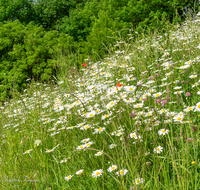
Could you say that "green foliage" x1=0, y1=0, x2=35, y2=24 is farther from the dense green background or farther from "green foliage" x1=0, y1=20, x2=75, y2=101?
the dense green background

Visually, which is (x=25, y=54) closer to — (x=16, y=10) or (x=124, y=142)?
(x=16, y=10)

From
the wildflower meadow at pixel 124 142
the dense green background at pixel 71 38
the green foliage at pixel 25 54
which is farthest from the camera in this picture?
the green foliage at pixel 25 54

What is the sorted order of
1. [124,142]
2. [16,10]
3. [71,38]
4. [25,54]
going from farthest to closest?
1. [16,10]
2. [25,54]
3. [71,38]
4. [124,142]

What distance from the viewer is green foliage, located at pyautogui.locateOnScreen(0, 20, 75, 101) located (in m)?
8.45

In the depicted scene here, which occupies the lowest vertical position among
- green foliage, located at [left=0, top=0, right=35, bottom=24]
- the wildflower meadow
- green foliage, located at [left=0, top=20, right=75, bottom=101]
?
the wildflower meadow

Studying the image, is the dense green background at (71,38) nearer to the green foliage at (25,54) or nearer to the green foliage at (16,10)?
the green foliage at (25,54)

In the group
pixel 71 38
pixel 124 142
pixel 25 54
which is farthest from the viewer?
pixel 25 54

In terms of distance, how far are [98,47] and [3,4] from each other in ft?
32.1

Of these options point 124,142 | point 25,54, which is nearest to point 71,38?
point 25,54

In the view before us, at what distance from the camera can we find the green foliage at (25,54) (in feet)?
27.7

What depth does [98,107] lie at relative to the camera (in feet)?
8.43

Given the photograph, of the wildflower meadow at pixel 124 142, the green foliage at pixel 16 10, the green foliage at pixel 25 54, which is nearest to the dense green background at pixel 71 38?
the green foliage at pixel 25 54

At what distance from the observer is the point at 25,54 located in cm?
915

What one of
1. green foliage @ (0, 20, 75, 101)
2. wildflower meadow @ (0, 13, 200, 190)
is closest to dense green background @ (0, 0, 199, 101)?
green foliage @ (0, 20, 75, 101)
